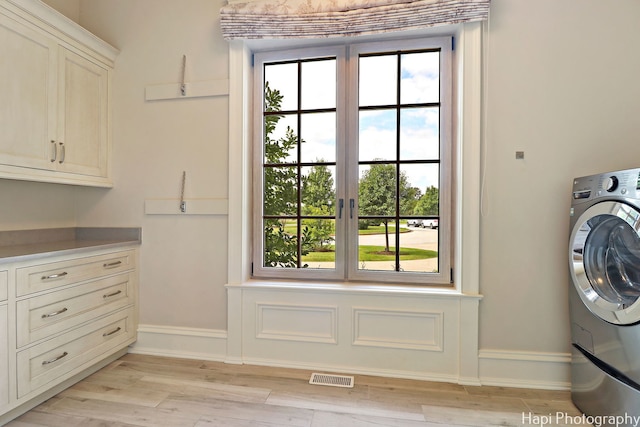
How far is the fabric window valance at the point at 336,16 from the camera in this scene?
183cm

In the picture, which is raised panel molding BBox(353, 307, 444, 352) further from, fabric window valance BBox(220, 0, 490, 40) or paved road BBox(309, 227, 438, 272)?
fabric window valance BBox(220, 0, 490, 40)

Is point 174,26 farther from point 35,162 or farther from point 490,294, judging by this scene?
point 490,294

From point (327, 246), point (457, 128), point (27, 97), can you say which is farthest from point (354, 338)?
point (27, 97)

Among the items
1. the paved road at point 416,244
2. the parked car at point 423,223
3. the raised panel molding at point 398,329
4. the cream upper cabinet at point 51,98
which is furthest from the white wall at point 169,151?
the parked car at point 423,223

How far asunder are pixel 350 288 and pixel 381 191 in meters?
0.71

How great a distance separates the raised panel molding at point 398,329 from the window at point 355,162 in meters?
0.24

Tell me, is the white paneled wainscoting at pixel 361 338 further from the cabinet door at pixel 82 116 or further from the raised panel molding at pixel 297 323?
the cabinet door at pixel 82 116

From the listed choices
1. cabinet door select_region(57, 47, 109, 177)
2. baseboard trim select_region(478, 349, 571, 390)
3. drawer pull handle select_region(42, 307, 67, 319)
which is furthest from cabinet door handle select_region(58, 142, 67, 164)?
baseboard trim select_region(478, 349, 571, 390)

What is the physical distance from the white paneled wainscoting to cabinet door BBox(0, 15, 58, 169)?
55.6 inches

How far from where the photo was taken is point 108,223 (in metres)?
2.34

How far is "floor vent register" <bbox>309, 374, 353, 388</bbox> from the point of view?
1.86 metres

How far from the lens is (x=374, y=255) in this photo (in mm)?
2143

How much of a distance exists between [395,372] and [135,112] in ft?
8.63

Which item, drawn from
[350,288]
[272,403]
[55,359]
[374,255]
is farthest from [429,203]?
[55,359]
